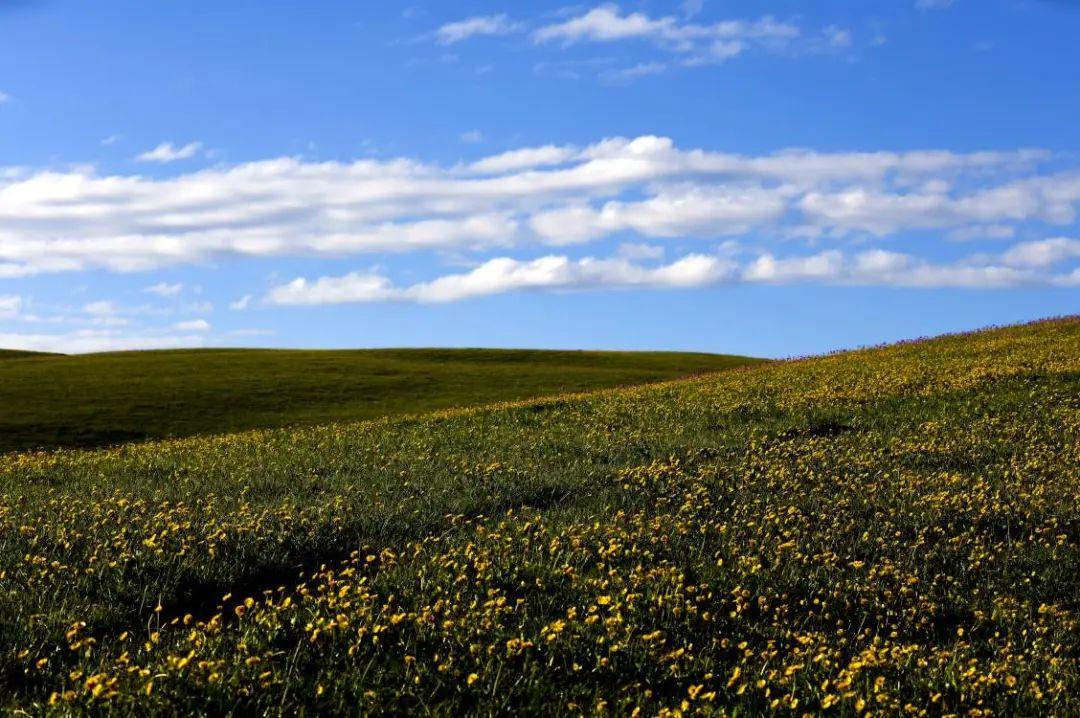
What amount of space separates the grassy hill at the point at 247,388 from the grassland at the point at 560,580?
73.1 ft

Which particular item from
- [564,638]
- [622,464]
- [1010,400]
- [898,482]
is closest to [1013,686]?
[564,638]

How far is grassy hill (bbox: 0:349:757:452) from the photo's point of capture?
45.2 metres

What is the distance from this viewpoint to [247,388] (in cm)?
5606

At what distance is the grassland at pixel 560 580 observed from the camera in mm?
8773

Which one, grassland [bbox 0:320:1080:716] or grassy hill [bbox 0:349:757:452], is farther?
grassy hill [bbox 0:349:757:452]

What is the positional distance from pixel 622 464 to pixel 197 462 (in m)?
10.5

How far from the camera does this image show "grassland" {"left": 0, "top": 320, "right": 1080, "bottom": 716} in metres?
8.77

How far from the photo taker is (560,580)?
1158cm

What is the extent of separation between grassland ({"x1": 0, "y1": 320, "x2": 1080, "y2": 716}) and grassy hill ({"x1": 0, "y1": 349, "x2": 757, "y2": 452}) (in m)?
22.3

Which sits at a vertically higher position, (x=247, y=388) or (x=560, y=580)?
(x=247, y=388)

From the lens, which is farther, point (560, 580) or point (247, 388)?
point (247, 388)

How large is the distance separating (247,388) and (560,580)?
47598 millimetres

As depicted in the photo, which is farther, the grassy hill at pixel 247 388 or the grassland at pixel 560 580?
the grassy hill at pixel 247 388

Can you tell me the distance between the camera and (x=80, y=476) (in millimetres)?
22797
